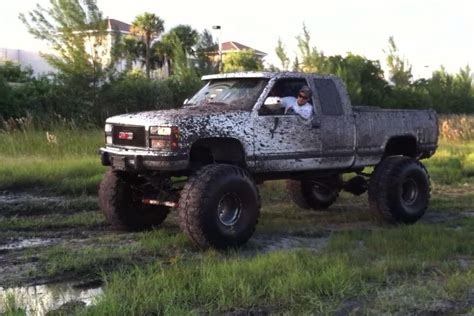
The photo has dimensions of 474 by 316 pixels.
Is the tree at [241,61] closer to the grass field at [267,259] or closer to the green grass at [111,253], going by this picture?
the grass field at [267,259]

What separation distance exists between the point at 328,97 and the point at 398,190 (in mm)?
1660

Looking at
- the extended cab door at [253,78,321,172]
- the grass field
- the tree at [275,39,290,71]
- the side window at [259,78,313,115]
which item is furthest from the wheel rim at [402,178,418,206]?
the tree at [275,39,290,71]

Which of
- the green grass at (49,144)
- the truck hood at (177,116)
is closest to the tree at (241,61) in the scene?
the green grass at (49,144)

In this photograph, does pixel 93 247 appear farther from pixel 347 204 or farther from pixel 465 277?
pixel 347 204

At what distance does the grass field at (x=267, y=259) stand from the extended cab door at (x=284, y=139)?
3.16 feet

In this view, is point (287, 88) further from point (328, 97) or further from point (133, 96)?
point (133, 96)

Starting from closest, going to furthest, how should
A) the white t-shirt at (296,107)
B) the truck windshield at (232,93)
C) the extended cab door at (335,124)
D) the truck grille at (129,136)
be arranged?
the truck grille at (129,136) → the truck windshield at (232,93) → the white t-shirt at (296,107) → the extended cab door at (335,124)

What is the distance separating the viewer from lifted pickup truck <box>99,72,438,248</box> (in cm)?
751

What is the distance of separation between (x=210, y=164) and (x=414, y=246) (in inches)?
99.4

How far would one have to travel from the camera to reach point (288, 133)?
8461mm

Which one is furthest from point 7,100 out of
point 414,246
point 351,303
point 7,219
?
point 351,303

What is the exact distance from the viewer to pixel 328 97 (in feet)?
30.3

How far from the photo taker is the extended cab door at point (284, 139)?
27.0 feet

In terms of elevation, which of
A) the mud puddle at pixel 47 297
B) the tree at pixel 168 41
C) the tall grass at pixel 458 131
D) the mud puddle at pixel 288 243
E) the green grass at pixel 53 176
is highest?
the tree at pixel 168 41
